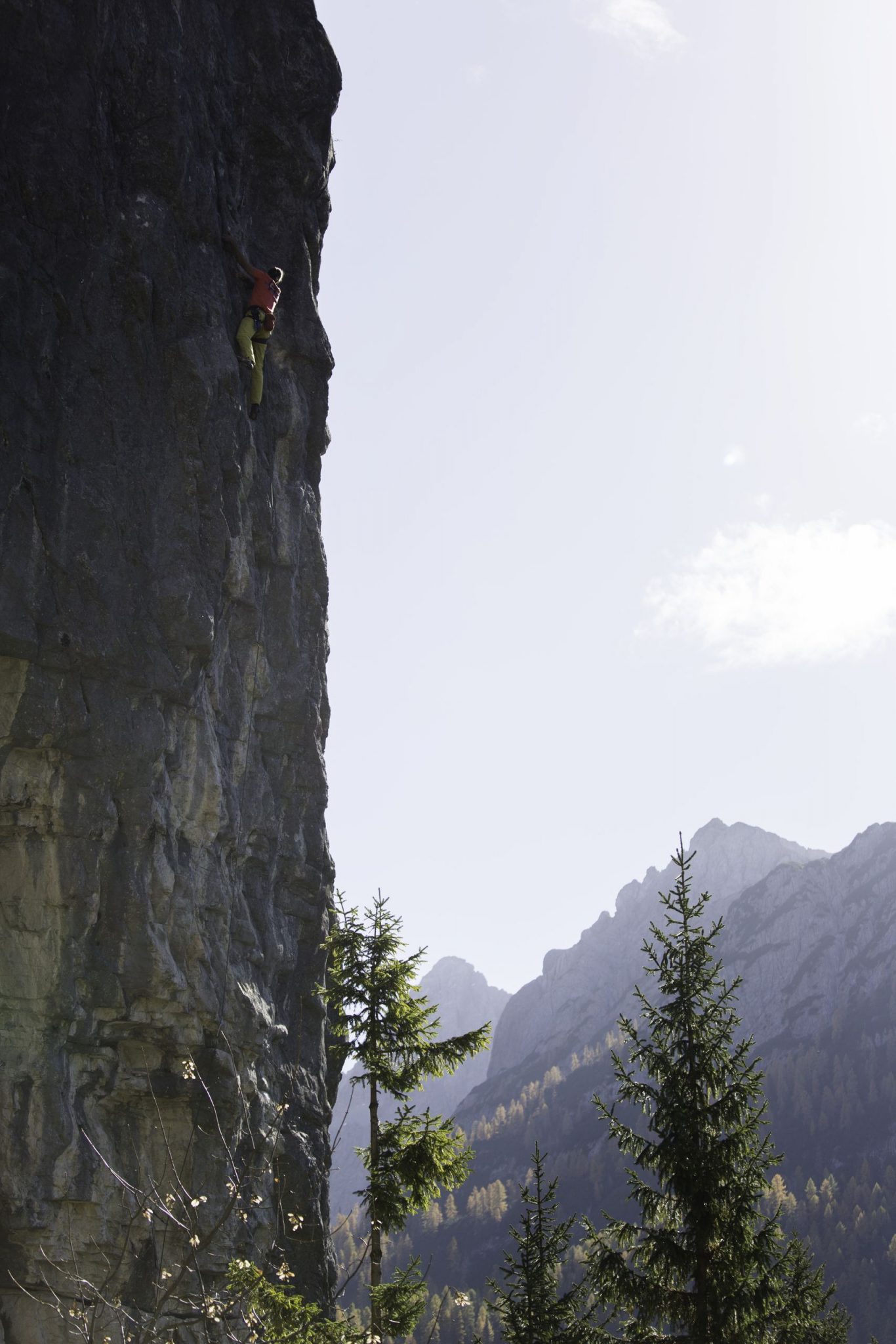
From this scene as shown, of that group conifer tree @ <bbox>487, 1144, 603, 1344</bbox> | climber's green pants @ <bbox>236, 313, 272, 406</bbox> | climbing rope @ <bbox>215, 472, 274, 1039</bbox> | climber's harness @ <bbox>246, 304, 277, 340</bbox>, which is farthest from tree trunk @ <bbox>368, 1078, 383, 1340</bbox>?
climber's harness @ <bbox>246, 304, 277, 340</bbox>

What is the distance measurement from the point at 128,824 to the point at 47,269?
976 cm

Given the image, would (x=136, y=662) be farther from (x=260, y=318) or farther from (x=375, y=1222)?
(x=375, y=1222)

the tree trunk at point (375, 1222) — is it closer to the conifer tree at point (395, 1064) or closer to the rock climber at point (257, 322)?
the conifer tree at point (395, 1064)

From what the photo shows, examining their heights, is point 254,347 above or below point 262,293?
below

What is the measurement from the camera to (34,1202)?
678 inches

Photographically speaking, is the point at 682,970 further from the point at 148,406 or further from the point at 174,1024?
the point at 148,406

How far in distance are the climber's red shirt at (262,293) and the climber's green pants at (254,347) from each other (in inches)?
12.8

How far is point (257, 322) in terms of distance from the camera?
2347 centimetres

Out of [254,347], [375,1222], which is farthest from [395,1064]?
[254,347]

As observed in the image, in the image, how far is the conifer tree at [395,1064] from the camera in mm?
16797

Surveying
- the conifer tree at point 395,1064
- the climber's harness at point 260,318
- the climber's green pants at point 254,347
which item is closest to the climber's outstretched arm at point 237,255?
the climber's harness at point 260,318

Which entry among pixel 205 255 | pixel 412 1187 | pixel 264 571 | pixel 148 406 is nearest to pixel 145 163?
pixel 205 255

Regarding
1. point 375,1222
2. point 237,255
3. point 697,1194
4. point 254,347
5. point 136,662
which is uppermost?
point 237,255

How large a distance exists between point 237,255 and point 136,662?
30.7ft
